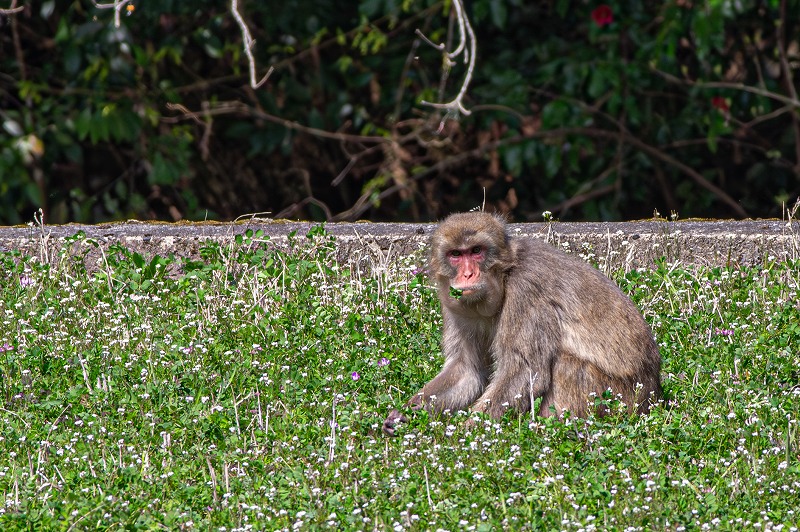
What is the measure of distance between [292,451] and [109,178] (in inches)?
308

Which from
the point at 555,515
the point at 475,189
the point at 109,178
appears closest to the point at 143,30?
the point at 109,178

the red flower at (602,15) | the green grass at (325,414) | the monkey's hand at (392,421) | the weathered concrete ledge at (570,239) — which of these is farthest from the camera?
the red flower at (602,15)

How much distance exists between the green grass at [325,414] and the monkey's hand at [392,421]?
43 millimetres

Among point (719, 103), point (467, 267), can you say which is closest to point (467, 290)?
point (467, 267)

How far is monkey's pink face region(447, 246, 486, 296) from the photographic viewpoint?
612 centimetres

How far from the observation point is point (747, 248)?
8375 millimetres

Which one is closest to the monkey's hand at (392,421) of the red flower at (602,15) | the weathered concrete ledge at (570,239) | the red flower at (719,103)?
the weathered concrete ledge at (570,239)

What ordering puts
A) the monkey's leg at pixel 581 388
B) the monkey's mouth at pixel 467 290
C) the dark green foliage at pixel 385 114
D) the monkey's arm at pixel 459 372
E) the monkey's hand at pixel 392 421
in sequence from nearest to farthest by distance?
the monkey's hand at pixel 392 421
the monkey's leg at pixel 581 388
the monkey's mouth at pixel 467 290
the monkey's arm at pixel 459 372
the dark green foliage at pixel 385 114

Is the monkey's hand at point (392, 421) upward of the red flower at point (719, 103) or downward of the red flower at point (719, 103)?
downward

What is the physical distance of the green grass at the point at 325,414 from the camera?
4730mm

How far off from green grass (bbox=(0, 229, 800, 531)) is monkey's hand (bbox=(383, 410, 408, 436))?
0.04 m

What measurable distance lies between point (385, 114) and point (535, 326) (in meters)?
6.68

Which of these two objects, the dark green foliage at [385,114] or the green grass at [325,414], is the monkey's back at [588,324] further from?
the dark green foliage at [385,114]

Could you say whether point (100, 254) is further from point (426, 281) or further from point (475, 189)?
point (475, 189)
